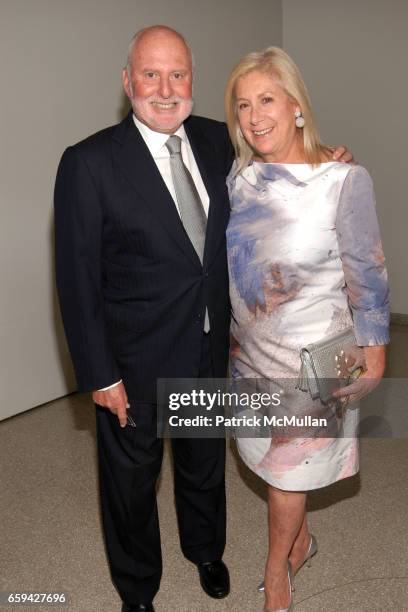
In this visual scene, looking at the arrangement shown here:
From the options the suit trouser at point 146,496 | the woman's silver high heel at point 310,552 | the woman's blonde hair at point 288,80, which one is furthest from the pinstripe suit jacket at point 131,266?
the woman's silver high heel at point 310,552

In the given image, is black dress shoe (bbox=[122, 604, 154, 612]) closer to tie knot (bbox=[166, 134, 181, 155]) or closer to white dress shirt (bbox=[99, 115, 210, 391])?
white dress shirt (bbox=[99, 115, 210, 391])

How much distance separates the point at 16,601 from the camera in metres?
2.42

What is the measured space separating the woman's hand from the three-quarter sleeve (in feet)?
0.16

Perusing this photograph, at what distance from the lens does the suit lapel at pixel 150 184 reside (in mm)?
2008

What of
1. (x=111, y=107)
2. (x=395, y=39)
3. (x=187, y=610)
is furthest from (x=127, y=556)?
(x=395, y=39)

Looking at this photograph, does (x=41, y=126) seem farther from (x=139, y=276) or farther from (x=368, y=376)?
(x=368, y=376)

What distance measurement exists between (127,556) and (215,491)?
0.35 metres

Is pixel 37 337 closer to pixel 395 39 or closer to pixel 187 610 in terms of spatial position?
pixel 187 610

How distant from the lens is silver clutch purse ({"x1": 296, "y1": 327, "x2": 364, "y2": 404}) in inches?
79.7

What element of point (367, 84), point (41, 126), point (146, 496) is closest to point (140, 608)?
point (146, 496)

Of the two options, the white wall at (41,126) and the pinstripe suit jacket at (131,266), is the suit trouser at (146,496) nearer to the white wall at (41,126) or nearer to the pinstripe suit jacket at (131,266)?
the pinstripe suit jacket at (131,266)

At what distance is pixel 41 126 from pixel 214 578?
2463 millimetres

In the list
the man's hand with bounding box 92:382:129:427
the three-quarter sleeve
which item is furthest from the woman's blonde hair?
the man's hand with bounding box 92:382:129:427

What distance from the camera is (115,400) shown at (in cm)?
211
